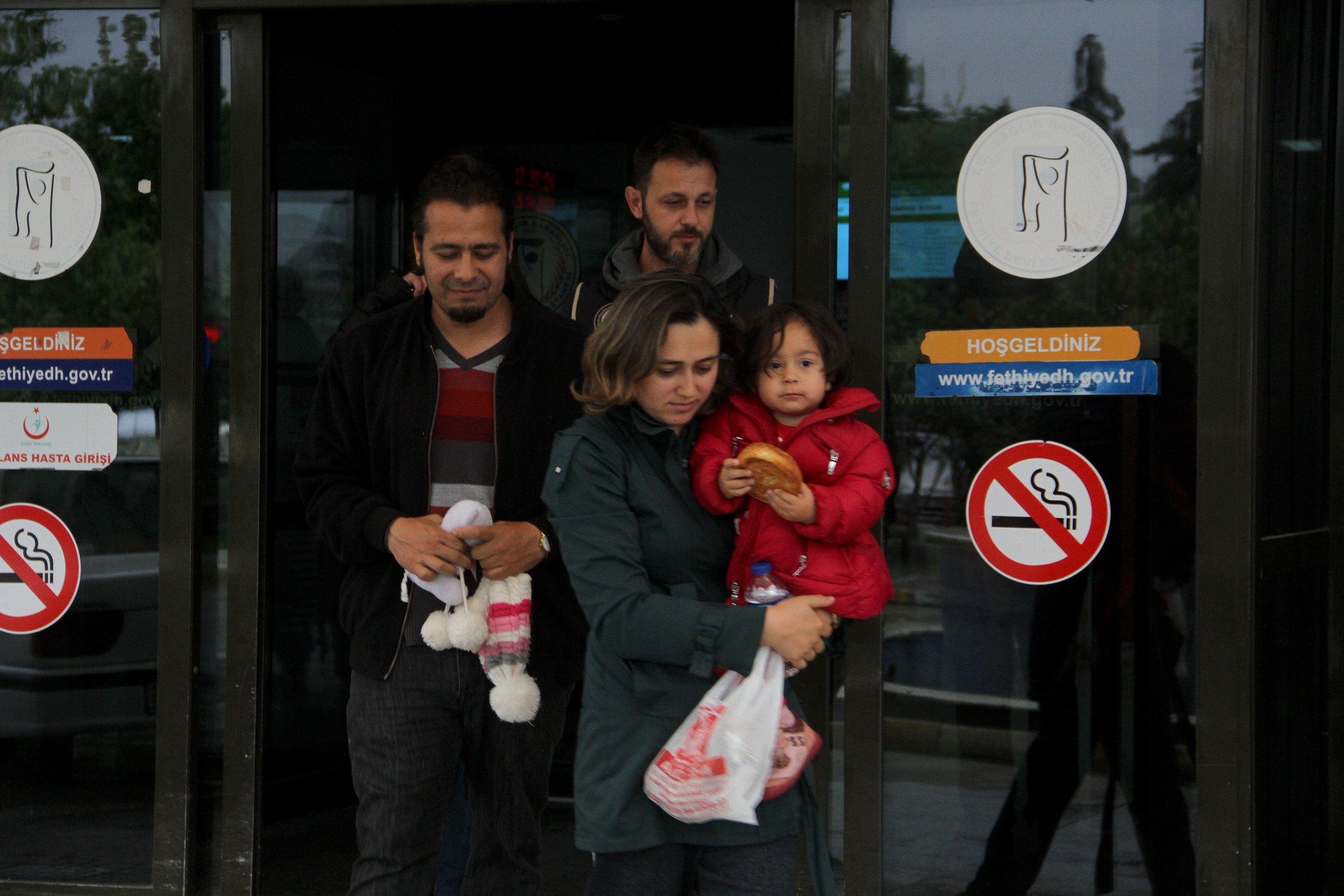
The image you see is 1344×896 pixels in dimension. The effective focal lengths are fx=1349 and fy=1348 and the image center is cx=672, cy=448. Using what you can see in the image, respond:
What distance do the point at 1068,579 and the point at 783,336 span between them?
1.33m

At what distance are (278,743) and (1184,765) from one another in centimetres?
339

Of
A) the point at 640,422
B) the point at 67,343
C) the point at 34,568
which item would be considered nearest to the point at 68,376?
the point at 67,343

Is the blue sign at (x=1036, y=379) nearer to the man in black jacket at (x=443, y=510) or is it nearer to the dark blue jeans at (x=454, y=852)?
the man in black jacket at (x=443, y=510)

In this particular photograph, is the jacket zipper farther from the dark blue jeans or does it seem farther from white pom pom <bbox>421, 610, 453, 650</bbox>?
the dark blue jeans

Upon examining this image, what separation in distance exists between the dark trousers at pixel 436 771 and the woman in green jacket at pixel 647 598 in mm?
687

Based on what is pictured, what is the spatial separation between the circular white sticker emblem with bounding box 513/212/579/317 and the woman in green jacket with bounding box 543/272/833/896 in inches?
127

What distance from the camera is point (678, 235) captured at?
12.2 feet

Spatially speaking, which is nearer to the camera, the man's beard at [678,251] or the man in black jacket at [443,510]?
the man in black jacket at [443,510]

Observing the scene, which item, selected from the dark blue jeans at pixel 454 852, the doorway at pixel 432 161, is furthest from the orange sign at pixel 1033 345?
the dark blue jeans at pixel 454 852

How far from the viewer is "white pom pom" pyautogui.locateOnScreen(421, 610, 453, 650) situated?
3.08 meters

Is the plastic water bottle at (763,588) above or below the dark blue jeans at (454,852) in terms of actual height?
above

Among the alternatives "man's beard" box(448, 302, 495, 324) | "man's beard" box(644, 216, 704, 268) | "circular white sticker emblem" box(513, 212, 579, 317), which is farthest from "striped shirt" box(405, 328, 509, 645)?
"circular white sticker emblem" box(513, 212, 579, 317)

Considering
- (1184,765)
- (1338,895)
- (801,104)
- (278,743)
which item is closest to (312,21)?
(801,104)

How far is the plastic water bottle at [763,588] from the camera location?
2586 mm
